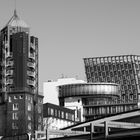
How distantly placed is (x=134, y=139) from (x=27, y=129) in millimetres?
121731

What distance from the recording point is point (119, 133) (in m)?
58.0

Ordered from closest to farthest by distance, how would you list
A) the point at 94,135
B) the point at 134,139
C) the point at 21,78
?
the point at 134,139 < the point at 94,135 < the point at 21,78

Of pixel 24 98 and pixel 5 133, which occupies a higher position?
pixel 24 98

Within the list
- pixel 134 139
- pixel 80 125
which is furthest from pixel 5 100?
pixel 134 139

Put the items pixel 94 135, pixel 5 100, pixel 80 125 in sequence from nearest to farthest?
pixel 94 135 < pixel 80 125 < pixel 5 100

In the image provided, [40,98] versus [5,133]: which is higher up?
[40,98]

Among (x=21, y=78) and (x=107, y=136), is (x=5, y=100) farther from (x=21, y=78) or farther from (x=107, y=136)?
(x=107, y=136)

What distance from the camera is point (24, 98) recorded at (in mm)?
179500

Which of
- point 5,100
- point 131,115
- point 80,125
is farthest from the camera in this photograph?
point 5,100

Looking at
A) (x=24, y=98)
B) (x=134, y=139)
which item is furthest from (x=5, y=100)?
(x=134, y=139)

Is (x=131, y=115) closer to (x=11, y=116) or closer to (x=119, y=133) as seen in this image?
(x=119, y=133)

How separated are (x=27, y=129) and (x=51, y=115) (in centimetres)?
2206

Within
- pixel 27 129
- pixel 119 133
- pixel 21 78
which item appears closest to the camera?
pixel 119 133

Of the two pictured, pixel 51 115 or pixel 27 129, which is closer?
pixel 27 129
